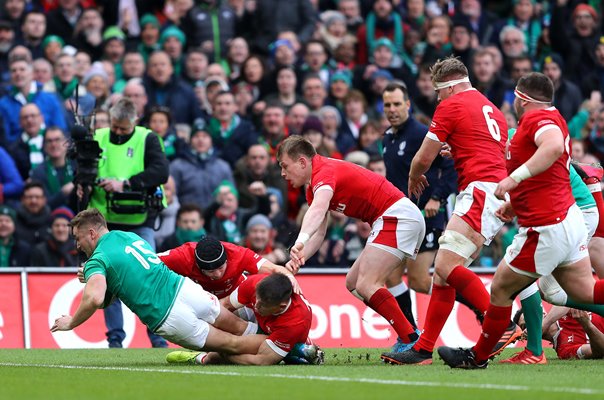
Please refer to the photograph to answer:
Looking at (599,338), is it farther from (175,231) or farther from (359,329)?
(175,231)

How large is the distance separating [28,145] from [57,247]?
176 cm

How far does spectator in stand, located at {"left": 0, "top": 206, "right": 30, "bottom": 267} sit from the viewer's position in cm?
1558

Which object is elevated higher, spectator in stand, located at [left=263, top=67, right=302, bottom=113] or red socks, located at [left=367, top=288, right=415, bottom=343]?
spectator in stand, located at [left=263, top=67, right=302, bottom=113]

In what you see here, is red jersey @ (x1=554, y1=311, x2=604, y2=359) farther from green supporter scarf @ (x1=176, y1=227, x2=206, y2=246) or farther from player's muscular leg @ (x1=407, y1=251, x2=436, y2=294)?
green supporter scarf @ (x1=176, y1=227, x2=206, y2=246)

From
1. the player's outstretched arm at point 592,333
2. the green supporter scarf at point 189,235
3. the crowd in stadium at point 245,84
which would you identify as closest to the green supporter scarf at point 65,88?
the crowd in stadium at point 245,84

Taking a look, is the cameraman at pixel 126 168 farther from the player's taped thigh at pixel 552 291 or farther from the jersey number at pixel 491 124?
the player's taped thigh at pixel 552 291

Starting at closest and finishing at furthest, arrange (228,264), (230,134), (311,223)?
(311,223)
(228,264)
(230,134)

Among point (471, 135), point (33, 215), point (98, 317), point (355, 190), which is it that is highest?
point (471, 135)

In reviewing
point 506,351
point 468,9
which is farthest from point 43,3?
point 506,351

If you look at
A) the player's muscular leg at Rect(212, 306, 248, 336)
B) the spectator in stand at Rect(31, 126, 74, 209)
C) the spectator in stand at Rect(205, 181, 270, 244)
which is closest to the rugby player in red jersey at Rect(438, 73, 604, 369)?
the player's muscular leg at Rect(212, 306, 248, 336)

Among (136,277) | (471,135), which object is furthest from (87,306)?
(471,135)

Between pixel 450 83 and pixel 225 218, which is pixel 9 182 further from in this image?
pixel 450 83

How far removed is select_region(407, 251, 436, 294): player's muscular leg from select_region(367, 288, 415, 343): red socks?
191cm

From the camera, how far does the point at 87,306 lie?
10.1 metres
